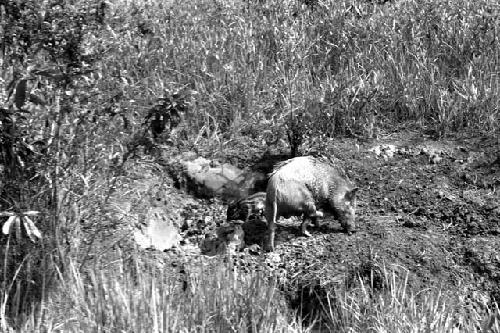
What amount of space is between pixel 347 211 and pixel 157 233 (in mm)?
1381

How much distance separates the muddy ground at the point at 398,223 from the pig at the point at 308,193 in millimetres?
164

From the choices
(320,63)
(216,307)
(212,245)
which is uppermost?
(320,63)

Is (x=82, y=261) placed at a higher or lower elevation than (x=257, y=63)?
lower

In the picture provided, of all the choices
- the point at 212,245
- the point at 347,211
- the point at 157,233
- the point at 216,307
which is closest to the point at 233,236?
the point at 212,245

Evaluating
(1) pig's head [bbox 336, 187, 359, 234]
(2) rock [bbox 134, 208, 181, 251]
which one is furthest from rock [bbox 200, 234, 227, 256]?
(1) pig's head [bbox 336, 187, 359, 234]

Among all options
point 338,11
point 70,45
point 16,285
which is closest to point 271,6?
point 338,11

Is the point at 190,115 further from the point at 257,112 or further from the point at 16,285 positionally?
the point at 16,285

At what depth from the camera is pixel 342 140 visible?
7281mm

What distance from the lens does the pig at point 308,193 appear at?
Answer: 5.77 metres

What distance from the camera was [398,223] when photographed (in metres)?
6.31

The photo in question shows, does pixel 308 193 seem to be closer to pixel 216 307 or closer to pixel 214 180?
pixel 214 180

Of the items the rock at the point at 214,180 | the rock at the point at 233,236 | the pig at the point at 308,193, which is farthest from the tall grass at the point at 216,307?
the rock at the point at 214,180

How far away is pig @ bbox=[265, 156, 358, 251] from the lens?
577 cm

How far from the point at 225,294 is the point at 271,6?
453cm
